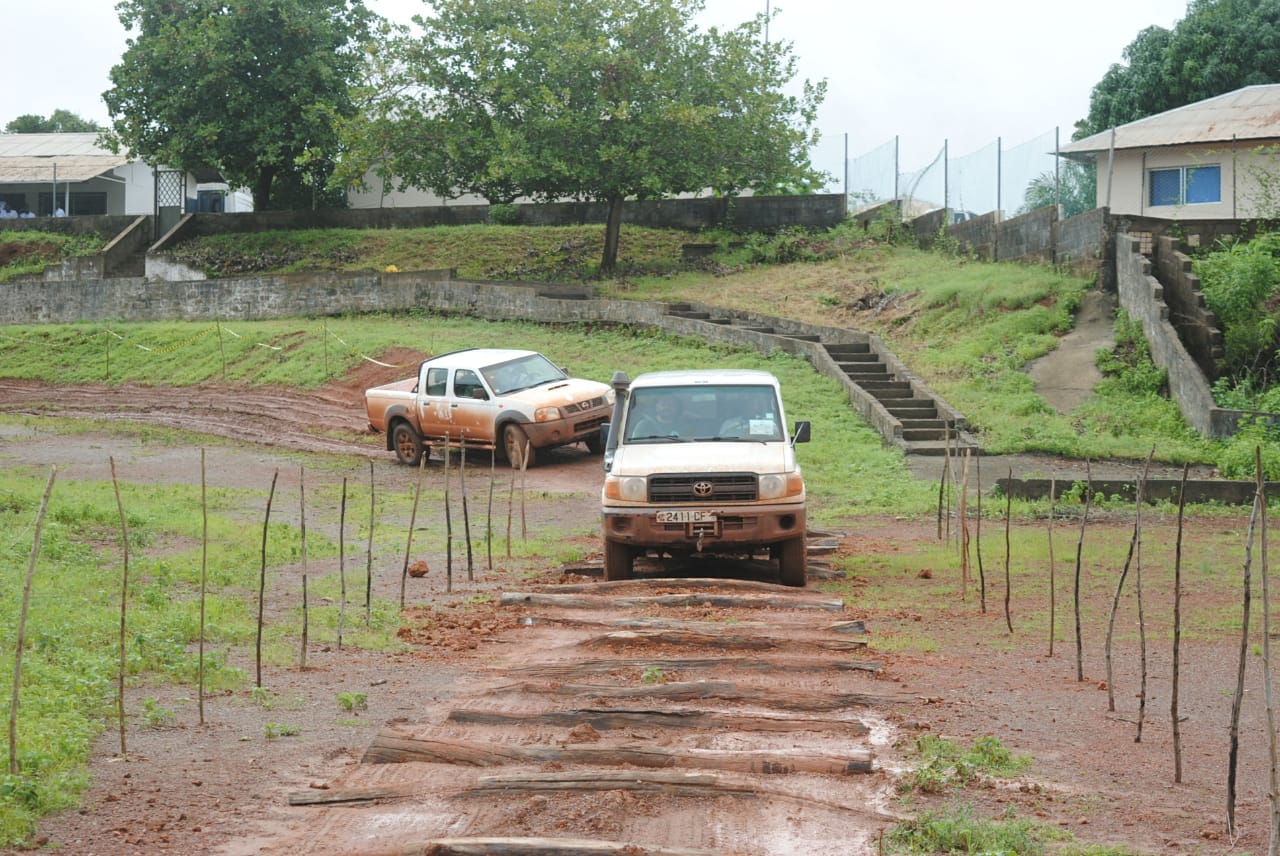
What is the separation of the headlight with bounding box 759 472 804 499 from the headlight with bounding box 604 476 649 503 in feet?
3.23

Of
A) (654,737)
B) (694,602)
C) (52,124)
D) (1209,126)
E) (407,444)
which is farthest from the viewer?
(52,124)

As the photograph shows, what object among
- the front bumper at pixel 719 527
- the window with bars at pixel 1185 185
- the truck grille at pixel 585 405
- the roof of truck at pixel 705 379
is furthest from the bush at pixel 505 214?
the front bumper at pixel 719 527

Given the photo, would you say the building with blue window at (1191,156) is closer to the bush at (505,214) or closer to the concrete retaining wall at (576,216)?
the concrete retaining wall at (576,216)

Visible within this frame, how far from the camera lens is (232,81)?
41.6 meters

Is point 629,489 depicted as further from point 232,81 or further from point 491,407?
point 232,81

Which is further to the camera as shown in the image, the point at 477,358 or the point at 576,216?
the point at 576,216

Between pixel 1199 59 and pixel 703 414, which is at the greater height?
pixel 1199 59

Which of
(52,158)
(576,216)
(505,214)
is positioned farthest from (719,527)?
(52,158)

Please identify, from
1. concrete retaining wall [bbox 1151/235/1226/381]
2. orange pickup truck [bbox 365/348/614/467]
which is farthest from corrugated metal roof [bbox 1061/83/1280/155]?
orange pickup truck [bbox 365/348/614/467]

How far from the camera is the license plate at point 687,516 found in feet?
39.6

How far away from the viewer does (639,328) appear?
31.0 meters

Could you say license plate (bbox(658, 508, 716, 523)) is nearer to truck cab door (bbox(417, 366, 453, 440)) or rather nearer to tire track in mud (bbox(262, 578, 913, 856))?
tire track in mud (bbox(262, 578, 913, 856))

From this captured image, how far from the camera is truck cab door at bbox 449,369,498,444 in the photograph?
21.7 m

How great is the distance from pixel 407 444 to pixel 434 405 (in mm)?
905
